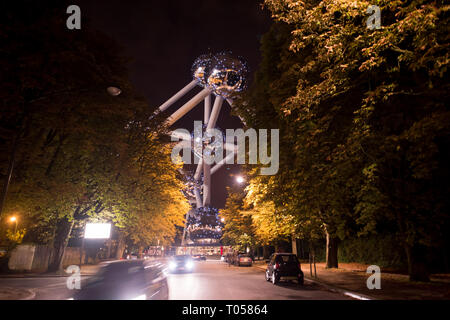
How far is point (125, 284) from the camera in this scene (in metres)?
6.46

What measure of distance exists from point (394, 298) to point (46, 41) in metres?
16.5

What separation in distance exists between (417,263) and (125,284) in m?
13.0

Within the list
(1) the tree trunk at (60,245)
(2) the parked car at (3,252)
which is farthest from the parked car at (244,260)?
(2) the parked car at (3,252)

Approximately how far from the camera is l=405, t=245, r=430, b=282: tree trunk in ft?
44.2

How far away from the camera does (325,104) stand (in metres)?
12.1

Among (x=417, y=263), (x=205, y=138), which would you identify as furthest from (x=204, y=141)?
(x=417, y=263)

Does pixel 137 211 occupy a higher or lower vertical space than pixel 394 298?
higher

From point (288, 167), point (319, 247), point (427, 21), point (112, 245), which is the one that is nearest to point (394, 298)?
point (288, 167)

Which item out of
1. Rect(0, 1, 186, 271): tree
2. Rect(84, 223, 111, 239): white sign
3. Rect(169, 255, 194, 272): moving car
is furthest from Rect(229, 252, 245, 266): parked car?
Rect(84, 223, 111, 239): white sign

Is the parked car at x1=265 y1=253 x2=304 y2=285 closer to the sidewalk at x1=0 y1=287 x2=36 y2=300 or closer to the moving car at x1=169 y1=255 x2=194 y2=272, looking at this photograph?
the moving car at x1=169 y1=255 x2=194 y2=272

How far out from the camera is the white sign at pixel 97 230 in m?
24.1

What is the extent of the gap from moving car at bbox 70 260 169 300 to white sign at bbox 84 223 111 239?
18.2 meters

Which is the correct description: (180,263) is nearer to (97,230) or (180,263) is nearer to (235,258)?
(97,230)
